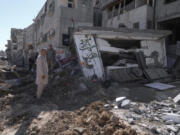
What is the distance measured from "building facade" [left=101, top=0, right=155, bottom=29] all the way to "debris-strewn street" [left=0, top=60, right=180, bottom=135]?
29.1 feet

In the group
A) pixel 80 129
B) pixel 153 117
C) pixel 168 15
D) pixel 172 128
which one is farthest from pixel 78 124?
pixel 168 15

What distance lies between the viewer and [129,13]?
15.0m

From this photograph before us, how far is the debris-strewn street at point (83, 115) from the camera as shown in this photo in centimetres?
327

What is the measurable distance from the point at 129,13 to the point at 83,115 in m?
13.4

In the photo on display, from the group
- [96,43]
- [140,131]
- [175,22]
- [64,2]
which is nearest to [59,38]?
[64,2]

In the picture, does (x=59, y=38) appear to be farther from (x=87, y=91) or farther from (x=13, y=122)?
(x=13, y=122)

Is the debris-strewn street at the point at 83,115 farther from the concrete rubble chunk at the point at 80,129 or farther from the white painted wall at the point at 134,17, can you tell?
the white painted wall at the point at 134,17

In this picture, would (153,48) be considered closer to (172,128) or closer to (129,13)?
(129,13)

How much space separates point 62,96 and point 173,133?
4.17 m

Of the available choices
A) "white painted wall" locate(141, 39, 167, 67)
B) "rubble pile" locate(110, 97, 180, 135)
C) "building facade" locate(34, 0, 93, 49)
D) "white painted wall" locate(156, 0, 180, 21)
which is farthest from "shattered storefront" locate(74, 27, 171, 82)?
"building facade" locate(34, 0, 93, 49)

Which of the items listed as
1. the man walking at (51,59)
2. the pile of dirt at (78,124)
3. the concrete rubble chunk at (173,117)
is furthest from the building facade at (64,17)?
the concrete rubble chunk at (173,117)

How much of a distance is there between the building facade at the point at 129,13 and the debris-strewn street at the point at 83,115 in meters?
8.87

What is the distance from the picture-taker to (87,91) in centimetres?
647

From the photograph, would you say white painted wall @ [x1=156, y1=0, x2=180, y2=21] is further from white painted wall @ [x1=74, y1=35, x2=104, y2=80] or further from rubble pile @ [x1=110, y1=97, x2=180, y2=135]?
rubble pile @ [x1=110, y1=97, x2=180, y2=135]
